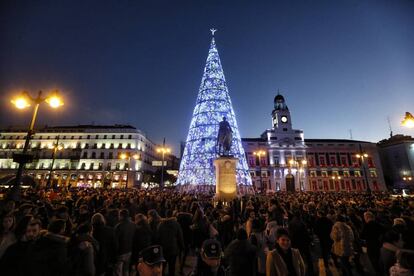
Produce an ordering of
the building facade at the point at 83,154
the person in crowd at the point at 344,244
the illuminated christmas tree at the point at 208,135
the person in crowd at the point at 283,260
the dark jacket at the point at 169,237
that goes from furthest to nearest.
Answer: the building facade at the point at 83,154
the illuminated christmas tree at the point at 208,135
the person in crowd at the point at 344,244
the dark jacket at the point at 169,237
the person in crowd at the point at 283,260

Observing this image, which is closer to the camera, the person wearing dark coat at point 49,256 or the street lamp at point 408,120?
the person wearing dark coat at point 49,256

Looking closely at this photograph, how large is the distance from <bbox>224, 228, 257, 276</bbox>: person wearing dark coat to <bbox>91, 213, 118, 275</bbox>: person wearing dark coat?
2535 millimetres

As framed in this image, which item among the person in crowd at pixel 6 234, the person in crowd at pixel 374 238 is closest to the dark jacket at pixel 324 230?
the person in crowd at pixel 374 238

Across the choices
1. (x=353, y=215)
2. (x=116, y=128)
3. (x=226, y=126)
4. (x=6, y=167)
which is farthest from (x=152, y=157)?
(x=353, y=215)

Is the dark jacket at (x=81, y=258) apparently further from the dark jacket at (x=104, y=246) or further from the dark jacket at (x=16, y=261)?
the dark jacket at (x=104, y=246)

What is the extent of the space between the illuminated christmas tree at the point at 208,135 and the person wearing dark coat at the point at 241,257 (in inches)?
862

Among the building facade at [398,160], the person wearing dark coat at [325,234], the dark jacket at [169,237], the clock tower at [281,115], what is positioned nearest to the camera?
the dark jacket at [169,237]

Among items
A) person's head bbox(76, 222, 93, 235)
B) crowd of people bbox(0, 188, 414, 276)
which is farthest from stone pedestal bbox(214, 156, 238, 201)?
person's head bbox(76, 222, 93, 235)

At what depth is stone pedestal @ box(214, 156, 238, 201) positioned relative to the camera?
16234mm

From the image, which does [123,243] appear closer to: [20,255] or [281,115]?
[20,255]

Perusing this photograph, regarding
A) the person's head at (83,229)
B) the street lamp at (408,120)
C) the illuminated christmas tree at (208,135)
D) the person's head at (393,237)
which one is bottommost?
the person's head at (393,237)

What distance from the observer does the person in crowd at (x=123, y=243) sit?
16.3 feet

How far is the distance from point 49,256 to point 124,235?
6.90 ft

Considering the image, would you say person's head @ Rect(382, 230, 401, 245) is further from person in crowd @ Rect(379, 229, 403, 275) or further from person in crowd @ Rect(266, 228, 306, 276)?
person in crowd @ Rect(266, 228, 306, 276)
